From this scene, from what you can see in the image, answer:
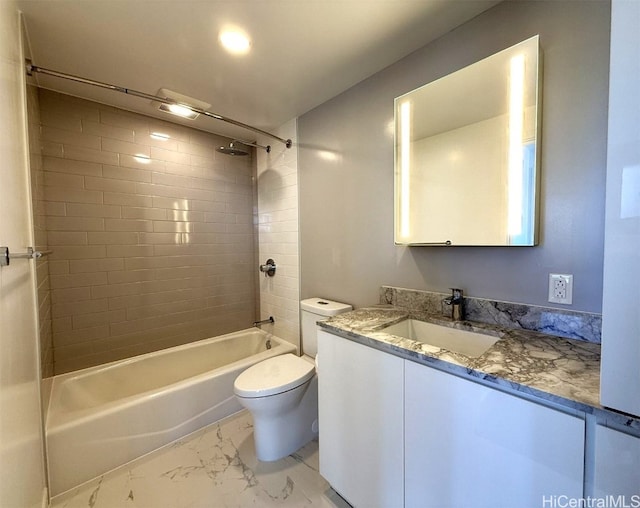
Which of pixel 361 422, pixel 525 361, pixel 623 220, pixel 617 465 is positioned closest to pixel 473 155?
pixel 623 220

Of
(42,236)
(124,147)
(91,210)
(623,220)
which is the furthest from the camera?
(124,147)

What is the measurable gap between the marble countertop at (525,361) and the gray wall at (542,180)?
7.6 inches

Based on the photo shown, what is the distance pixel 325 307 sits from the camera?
1.85 metres

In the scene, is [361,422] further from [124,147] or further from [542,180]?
[124,147]

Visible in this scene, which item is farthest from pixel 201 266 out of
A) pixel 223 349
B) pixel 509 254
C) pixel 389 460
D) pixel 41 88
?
pixel 509 254

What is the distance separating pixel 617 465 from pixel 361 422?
2.53 ft

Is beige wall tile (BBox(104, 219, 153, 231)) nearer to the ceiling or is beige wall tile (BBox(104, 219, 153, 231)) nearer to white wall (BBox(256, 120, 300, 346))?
the ceiling

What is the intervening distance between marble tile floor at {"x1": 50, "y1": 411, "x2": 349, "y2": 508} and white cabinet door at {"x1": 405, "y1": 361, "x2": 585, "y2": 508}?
0.63 m

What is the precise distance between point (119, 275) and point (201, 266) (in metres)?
0.63

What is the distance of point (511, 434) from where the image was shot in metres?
0.73

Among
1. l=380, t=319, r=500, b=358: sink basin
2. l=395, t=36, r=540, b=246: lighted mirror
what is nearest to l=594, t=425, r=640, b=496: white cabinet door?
l=380, t=319, r=500, b=358: sink basin

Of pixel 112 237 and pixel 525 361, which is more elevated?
pixel 112 237

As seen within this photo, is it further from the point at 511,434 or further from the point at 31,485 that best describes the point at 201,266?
the point at 511,434

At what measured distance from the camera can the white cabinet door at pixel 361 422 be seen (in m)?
1.01
